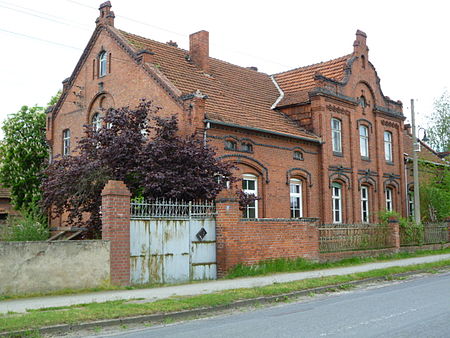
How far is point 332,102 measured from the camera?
27344 millimetres

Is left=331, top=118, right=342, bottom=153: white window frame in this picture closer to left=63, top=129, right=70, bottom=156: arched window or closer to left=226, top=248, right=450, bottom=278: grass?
left=226, top=248, right=450, bottom=278: grass

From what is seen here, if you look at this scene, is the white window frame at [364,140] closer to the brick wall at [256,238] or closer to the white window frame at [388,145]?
the white window frame at [388,145]

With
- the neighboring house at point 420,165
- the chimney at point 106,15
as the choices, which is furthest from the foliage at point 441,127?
the chimney at point 106,15

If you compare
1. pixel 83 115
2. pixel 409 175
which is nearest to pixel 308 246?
pixel 83 115

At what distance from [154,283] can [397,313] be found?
7.05 meters

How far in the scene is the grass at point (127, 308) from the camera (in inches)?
349

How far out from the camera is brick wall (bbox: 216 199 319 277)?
1608cm

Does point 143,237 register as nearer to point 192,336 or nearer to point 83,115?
point 192,336

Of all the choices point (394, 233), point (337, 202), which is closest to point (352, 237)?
point (394, 233)

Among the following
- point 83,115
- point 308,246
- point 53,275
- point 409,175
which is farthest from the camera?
point 409,175

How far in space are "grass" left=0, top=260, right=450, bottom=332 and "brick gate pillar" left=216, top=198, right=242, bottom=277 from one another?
2.54m

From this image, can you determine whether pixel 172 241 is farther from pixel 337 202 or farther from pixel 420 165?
pixel 420 165

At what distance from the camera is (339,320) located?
9062 mm

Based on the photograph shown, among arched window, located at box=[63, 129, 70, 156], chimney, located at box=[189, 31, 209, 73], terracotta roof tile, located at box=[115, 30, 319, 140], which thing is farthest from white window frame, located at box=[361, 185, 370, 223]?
arched window, located at box=[63, 129, 70, 156]
